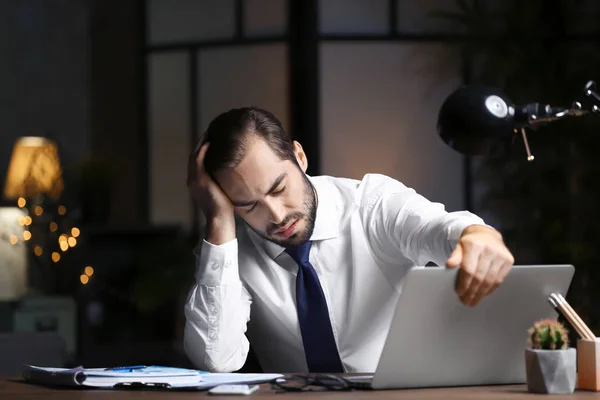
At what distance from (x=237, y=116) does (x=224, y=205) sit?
0.24m

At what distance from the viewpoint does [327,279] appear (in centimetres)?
242

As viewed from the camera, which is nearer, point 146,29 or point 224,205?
point 224,205

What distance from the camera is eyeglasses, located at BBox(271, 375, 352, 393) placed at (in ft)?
5.53

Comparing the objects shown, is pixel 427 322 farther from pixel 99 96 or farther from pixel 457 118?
pixel 99 96

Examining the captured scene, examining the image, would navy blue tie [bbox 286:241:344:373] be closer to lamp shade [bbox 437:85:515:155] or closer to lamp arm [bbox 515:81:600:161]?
lamp shade [bbox 437:85:515:155]

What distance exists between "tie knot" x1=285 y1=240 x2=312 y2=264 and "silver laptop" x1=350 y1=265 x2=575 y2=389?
22.0 inches

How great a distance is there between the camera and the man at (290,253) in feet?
7.14

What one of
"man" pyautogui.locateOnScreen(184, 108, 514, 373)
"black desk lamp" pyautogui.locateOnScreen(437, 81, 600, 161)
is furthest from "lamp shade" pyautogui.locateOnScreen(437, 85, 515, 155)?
"man" pyautogui.locateOnScreen(184, 108, 514, 373)

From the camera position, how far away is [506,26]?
17.9 feet

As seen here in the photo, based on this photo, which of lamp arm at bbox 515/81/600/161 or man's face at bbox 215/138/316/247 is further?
man's face at bbox 215/138/316/247

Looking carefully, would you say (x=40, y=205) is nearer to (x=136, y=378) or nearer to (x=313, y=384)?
(x=136, y=378)

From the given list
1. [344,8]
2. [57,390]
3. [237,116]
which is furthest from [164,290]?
[57,390]

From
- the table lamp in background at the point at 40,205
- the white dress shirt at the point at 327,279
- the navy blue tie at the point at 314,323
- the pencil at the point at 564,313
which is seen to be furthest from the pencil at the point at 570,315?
the table lamp in background at the point at 40,205

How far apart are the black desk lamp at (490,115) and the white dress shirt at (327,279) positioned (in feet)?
0.99
